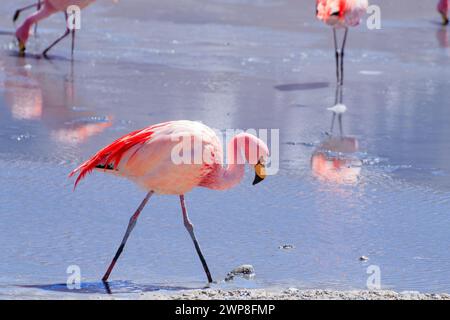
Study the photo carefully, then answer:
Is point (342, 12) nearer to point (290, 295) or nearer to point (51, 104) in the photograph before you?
point (51, 104)

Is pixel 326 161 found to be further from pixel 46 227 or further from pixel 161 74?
pixel 161 74

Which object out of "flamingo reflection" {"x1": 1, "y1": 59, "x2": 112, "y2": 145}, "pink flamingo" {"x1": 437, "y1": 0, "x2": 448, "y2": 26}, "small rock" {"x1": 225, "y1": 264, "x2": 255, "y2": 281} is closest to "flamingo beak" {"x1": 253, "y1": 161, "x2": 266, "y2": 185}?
"small rock" {"x1": 225, "y1": 264, "x2": 255, "y2": 281}

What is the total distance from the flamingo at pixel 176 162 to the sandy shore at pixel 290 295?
0.59 m

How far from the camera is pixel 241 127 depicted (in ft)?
30.6

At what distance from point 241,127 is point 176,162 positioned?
354cm

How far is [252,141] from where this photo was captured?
5.82 meters

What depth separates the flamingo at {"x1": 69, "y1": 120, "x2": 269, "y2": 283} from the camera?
5820 millimetres

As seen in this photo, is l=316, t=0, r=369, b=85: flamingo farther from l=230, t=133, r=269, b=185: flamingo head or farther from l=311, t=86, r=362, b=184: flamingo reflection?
l=230, t=133, r=269, b=185: flamingo head

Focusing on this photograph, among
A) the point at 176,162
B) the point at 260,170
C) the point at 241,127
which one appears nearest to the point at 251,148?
the point at 260,170

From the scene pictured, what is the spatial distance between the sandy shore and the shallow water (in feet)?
1.36

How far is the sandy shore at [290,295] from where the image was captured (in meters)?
5.00

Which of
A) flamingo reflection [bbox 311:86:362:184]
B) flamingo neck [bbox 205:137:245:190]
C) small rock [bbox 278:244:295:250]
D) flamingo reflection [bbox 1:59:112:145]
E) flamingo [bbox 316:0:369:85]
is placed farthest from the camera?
flamingo [bbox 316:0:369:85]

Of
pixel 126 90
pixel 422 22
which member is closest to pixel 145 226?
pixel 126 90

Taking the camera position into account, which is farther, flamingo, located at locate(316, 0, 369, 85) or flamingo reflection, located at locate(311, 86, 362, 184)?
flamingo, located at locate(316, 0, 369, 85)
